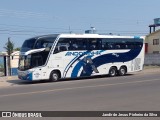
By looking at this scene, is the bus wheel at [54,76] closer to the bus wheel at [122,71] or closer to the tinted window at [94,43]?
the tinted window at [94,43]

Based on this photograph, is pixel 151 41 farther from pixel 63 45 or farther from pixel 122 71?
pixel 63 45

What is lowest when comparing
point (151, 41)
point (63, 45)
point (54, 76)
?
point (54, 76)

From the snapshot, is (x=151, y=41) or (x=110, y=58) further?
(x=151, y=41)

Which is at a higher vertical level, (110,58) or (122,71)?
(110,58)

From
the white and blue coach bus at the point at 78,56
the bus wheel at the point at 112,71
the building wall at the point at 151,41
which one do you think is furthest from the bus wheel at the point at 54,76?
the building wall at the point at 151,41

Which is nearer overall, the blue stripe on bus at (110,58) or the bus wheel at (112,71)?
the blue stripe on bus at (110,58)

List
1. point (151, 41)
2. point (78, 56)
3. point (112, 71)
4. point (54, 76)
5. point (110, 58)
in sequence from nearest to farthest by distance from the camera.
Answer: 1. point (54, 76)
2. point (78, 56)
3. point (110, 58)
4. point (112, 71)
5. point (151, 41)

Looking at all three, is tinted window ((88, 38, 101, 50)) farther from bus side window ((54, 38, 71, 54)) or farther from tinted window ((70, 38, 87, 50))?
bus side window ((54, 38, 71, 54))

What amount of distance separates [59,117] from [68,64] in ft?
51.1

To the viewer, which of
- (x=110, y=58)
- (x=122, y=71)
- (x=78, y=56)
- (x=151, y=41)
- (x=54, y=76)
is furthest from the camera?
(x=151, y=41)

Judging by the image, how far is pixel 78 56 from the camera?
25.1m

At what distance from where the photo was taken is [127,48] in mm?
28047

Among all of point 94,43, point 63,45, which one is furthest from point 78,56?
point 94,43

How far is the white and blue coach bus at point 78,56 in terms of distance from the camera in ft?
76.1
